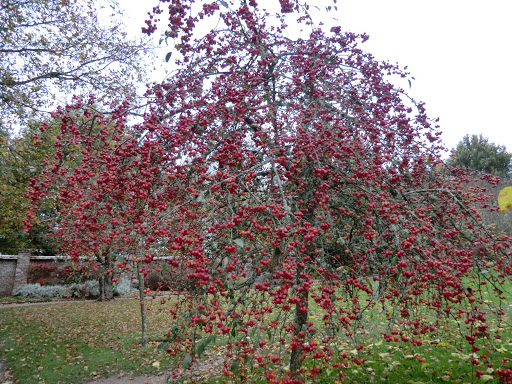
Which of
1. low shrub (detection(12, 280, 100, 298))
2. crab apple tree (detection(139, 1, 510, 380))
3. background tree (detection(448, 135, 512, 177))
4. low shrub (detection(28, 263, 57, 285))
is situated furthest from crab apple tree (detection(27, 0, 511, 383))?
background tree (detection(448, 135, 512, 177))

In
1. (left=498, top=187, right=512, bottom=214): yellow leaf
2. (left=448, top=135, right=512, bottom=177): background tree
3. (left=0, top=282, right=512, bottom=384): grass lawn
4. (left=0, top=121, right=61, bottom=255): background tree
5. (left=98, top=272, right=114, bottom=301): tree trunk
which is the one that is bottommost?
(left=0, top=282, right=512, bottom=384): grass lawn

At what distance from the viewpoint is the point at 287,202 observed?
2.99m

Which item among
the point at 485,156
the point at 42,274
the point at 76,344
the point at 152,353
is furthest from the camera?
the point at 485,156

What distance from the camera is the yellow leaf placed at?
1.68 m

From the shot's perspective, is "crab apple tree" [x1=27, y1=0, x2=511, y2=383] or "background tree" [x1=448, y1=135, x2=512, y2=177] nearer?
"crab apple tree" [x1=27, y1=0, x2=511, y2=383]

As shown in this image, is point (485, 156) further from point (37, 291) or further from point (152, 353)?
point (37, 291)

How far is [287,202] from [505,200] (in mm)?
1621

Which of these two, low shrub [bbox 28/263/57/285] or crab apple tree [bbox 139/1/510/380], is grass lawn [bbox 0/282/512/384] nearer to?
crab apple tree [bbox 139/1/510/380]

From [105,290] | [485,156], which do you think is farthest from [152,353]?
[485,156]

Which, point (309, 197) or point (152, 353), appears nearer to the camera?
point (309, 197)

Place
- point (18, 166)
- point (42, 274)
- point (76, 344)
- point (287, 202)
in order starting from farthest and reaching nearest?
point (42, 274) → point (18, 166) → point (76, 344) → point (287, 202)

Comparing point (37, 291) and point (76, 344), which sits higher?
point (37, 291)

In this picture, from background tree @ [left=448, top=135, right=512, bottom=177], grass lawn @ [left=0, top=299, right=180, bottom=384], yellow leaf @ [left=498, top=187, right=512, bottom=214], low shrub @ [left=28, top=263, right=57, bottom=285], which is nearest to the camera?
yellow leaf @ [left=498, top=187, right=512, bottom=214]

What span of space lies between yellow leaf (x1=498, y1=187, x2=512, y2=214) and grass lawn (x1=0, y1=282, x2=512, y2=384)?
3.45ft
